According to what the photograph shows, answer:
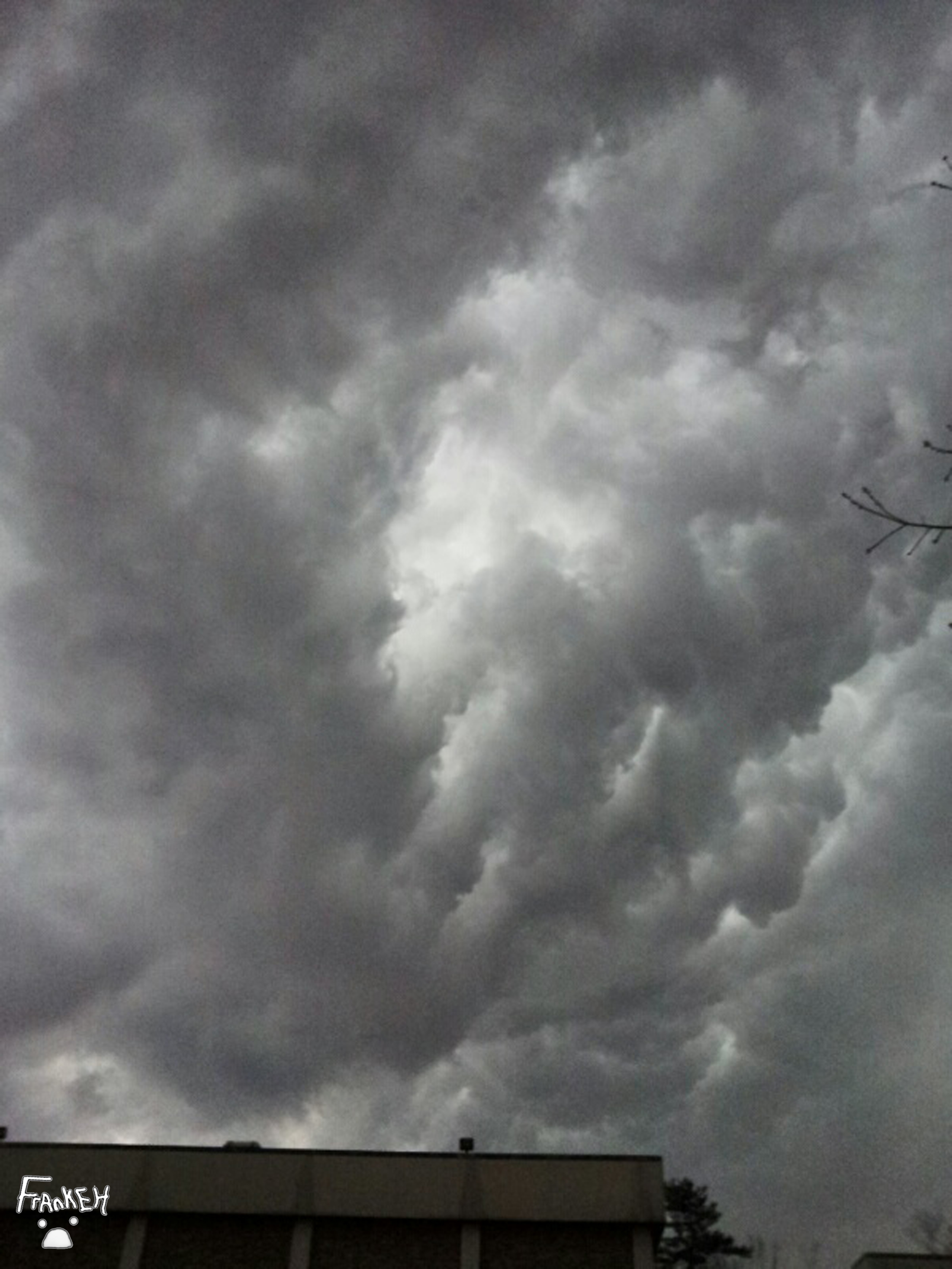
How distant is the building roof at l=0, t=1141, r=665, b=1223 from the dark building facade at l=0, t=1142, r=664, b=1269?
3cm

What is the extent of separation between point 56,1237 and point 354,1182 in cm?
814

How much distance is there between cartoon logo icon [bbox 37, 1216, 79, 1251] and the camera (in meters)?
29.1

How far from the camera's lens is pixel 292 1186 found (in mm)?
30031

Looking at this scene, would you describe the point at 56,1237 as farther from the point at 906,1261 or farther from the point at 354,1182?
the point at 906,1261

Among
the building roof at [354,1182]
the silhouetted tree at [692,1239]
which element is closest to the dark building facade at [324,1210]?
the building roof at [354,1182]

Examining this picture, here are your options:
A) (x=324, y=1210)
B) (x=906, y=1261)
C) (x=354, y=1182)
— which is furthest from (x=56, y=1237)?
(x=906, y=1261)

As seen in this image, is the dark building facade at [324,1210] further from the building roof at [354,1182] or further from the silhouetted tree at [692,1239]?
the silhouetted tree at [692,1239]

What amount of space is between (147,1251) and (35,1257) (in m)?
3.29

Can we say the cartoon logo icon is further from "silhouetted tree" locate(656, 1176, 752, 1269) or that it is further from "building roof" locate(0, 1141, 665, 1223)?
"silhouetted tree" locate(656, 1176, 752, 1269)

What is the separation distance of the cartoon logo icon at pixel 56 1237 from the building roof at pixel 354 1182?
2.90 feet

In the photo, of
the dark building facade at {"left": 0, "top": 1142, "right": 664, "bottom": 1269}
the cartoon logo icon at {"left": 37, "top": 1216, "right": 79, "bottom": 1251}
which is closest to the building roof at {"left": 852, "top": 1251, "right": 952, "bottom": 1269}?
the dark building facade at {"left": 0, "top": 1142, "right": 664, "bottom": 1269}

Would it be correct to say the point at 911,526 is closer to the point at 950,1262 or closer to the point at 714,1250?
the point at 950,1262

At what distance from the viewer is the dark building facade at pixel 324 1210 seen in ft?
95.8

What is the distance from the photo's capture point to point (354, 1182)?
30016 mm
